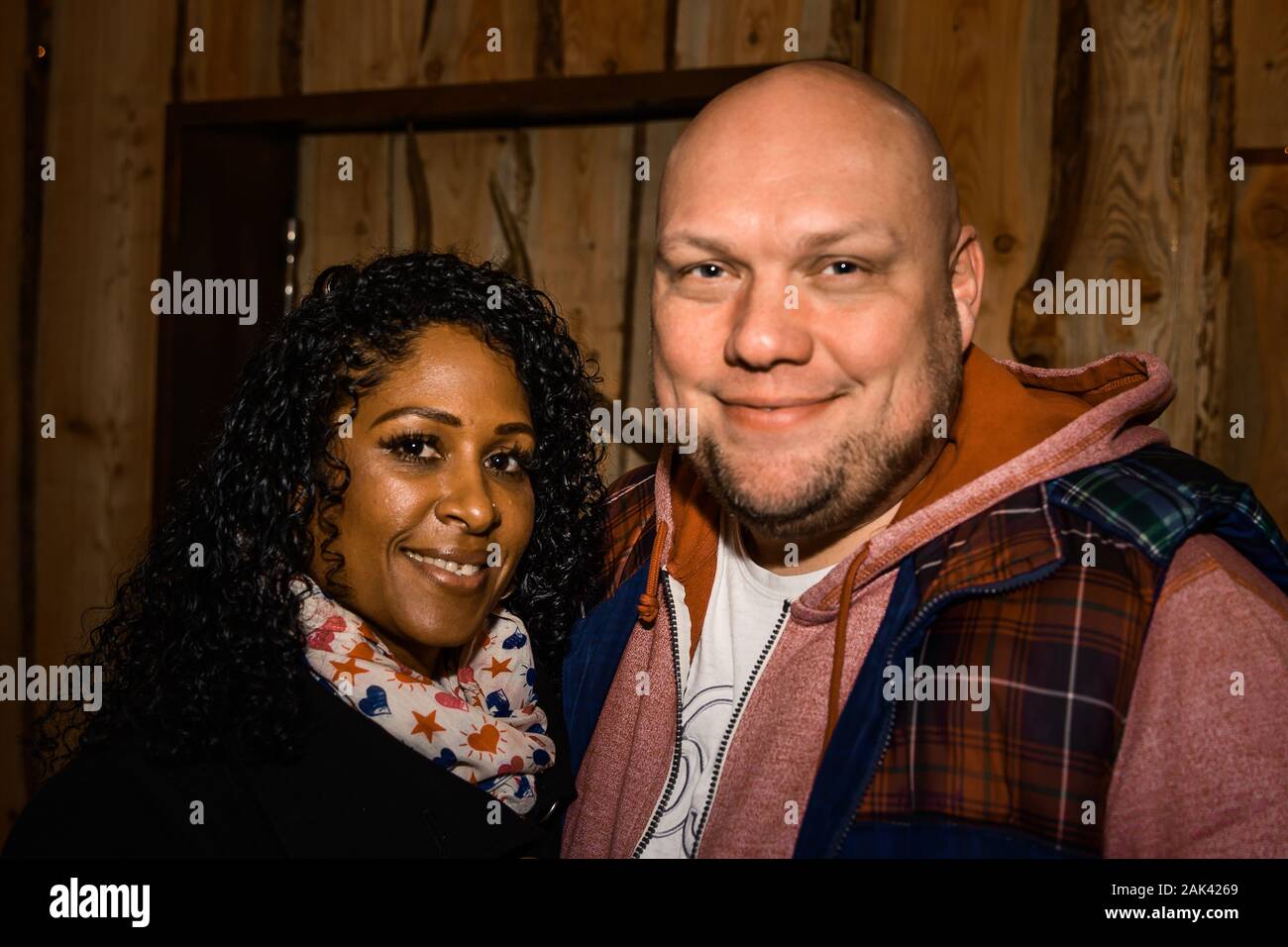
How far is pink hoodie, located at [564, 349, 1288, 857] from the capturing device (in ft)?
3.51

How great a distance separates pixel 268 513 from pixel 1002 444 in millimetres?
997

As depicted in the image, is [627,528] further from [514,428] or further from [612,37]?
[612,37]

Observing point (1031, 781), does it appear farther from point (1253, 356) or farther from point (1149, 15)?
point (1149, 15)

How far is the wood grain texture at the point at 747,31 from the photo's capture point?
2.21 meters

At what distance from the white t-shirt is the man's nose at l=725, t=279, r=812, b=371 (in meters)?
0.34

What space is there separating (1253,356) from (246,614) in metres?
1.97

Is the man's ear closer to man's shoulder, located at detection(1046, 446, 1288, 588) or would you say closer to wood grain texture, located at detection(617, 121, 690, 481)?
man's shoulder, located at detection(1046, 446, 1288, 588)

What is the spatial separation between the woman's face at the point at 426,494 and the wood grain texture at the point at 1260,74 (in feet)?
5.40

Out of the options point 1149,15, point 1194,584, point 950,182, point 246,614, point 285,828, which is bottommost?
point 285,828

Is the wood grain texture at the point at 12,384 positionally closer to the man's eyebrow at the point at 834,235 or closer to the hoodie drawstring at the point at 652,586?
the hoodie drawstring at the point at 652,586

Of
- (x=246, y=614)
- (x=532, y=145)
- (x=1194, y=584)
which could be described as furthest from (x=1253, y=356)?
(x=246, y=614)

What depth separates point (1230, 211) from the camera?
2047 mm

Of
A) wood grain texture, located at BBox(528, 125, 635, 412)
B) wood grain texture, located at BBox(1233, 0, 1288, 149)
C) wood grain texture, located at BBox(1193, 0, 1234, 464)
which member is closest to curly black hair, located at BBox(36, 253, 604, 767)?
wood grain texture, located at BBox(528, 125, 635, 412)

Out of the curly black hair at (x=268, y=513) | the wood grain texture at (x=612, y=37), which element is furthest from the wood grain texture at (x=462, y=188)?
the curly black hair at (x=268, y=513)
